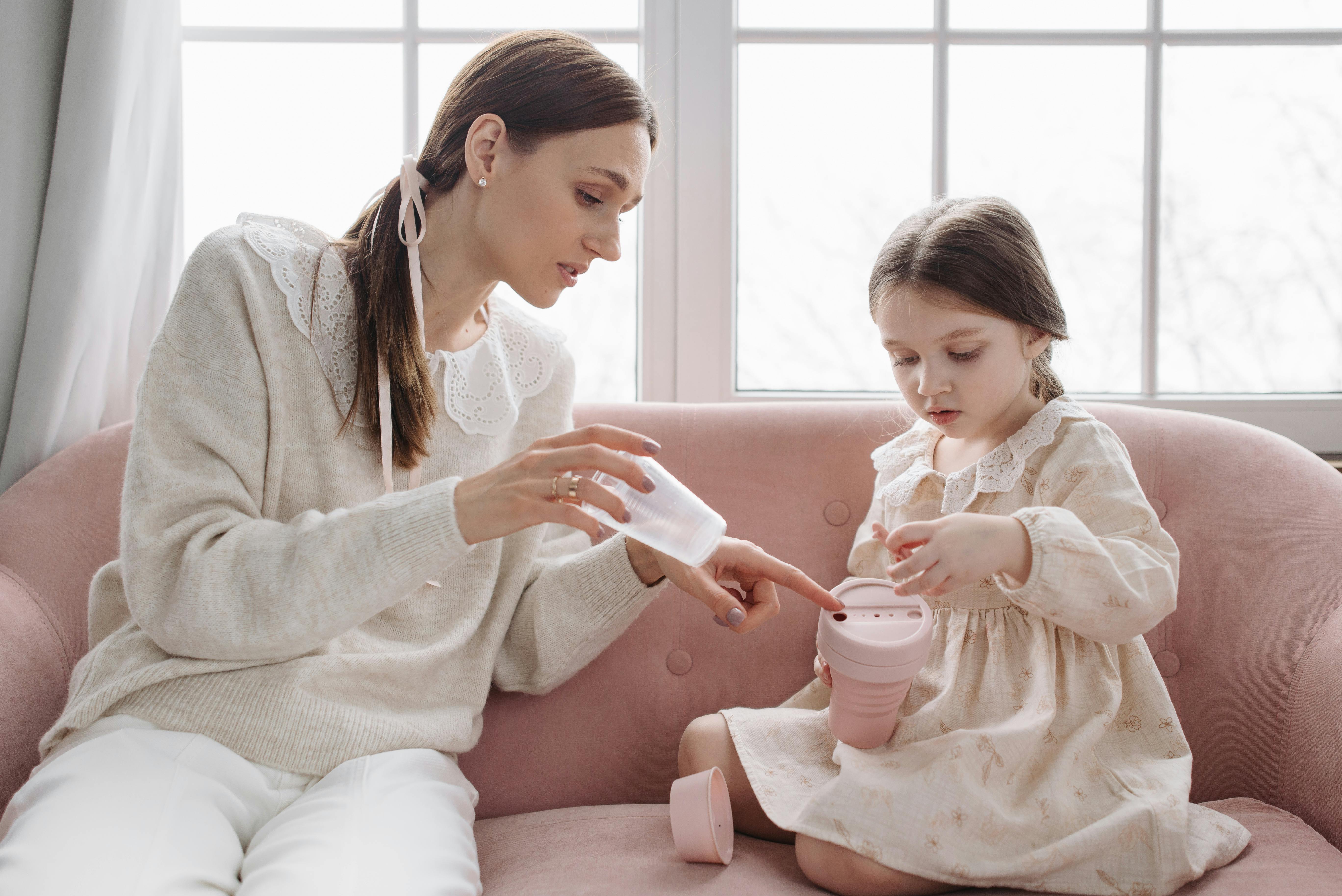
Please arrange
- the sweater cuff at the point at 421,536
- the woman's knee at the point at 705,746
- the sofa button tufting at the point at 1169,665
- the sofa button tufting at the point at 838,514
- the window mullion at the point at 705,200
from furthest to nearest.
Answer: the window mullion at the point at 705,200 < the sofa button tufting at the point at 838,514 < the sofa button tufting at the point at 1169,665 < the woman's knee at the point at 705,746 < the sweater cuff at the point at 421,536

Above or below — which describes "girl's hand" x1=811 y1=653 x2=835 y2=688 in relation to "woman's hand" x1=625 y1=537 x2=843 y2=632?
below

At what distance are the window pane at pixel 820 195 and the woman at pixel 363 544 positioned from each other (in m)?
0.62

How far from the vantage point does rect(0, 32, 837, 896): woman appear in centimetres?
85

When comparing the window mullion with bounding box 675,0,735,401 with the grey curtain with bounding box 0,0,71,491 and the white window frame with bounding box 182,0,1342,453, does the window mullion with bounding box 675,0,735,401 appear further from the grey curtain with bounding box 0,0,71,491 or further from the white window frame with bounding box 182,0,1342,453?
the grey curtain with bounding box 0,0,71,491

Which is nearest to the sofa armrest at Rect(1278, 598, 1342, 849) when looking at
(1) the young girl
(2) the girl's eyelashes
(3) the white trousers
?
(1) the young girl

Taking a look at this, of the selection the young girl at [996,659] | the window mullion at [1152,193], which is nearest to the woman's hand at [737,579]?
the young girl at [996,659]

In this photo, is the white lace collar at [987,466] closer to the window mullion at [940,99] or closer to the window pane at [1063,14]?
the window mullion at [940,99]

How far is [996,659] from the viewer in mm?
1076

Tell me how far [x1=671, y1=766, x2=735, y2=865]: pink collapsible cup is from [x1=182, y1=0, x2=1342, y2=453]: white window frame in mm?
847

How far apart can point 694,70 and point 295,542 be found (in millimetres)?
1191

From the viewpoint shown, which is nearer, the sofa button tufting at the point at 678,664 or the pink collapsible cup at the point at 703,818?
the pink collapsible cup at the point at 703,818

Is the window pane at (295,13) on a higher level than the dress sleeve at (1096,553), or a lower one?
higher

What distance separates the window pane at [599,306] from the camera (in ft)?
5.66

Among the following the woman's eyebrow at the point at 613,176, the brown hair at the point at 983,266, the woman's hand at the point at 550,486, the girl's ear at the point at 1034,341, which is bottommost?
the woman's hand at the point at 550,486
